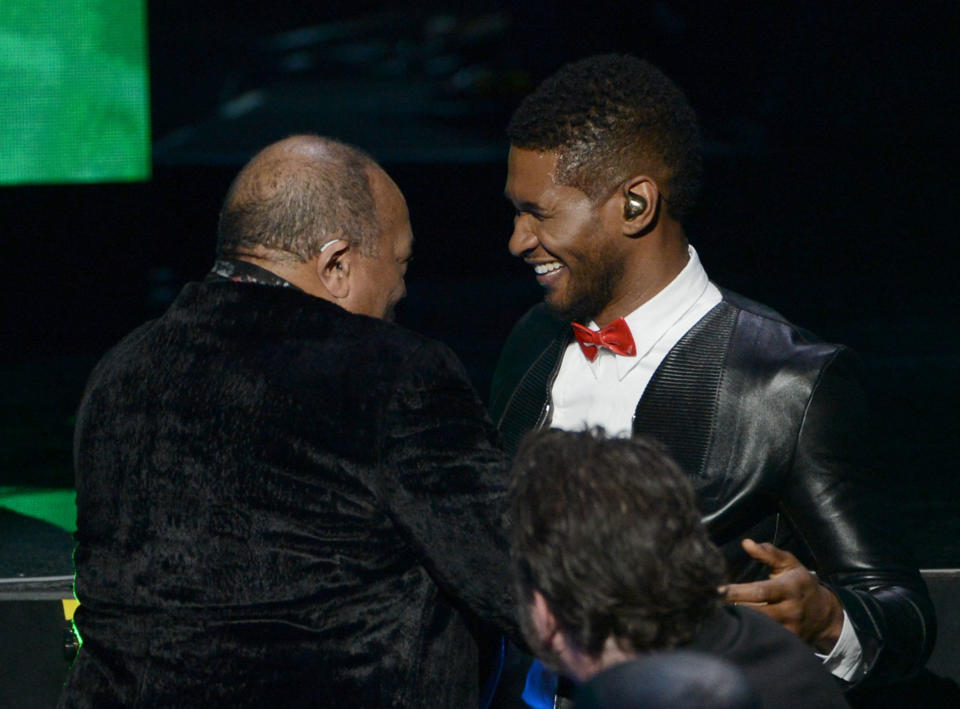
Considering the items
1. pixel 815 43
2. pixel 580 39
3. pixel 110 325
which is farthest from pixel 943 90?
pixel 110 325

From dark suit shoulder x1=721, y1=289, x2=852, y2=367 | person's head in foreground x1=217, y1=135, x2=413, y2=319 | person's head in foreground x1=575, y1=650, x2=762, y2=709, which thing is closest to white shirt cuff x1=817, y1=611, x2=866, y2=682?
dark suit shoulder x1=721, y1=289, x2=852, y2=367

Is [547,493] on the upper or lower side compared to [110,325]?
upper

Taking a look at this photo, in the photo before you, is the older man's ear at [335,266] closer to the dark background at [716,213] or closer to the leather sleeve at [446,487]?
the leather sleeve at [446,487]

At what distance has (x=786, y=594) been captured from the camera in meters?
1.85

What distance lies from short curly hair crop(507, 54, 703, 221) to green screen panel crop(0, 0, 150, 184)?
4.33 meters

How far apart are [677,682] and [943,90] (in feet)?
36.8

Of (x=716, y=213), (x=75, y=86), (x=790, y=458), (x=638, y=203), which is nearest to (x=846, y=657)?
(x=790, y=458)

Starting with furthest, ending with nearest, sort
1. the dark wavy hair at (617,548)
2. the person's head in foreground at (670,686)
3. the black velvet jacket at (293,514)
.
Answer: the black velvet jacket at (293,514) → the dark wavy hair at (617,548) → the person's head in foreground at (670,686)

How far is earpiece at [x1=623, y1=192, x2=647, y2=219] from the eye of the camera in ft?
7.45

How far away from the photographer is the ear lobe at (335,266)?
1.99 meters

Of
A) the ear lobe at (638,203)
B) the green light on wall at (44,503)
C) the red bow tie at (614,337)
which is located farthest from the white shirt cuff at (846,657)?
the green light on wall at (44,503)

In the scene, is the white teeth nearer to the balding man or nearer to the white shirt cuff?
the balding man

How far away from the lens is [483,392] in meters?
6.80

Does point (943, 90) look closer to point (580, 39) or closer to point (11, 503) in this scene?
point (580, 39)
